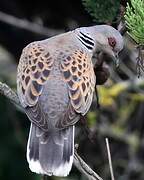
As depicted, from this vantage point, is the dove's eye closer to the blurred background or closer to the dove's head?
the dove's head

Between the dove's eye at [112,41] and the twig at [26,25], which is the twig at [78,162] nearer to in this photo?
the dove's eye at [112,41]

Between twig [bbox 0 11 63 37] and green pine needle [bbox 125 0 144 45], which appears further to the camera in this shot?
twig [bbox 0 11 63 37]

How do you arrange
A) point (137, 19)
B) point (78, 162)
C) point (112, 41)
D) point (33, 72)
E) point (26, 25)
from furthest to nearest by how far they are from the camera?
1. point (26, 25)
2. point (112, 41)
3. point (33, 72)
4. point (78, 162)
5. point (137, 19)

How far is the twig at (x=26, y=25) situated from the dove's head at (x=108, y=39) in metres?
1.52

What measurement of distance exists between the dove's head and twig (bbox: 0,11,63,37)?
152cm

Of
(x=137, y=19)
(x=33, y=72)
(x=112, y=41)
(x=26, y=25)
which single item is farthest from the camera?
(x=26, y=25)

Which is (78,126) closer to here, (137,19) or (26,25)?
(26,25)

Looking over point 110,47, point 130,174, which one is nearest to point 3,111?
point 130,174

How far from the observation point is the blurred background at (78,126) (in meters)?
5.87

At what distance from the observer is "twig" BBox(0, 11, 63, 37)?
5.76 meters

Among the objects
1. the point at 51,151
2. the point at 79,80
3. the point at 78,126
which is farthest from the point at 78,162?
the point at 78,126

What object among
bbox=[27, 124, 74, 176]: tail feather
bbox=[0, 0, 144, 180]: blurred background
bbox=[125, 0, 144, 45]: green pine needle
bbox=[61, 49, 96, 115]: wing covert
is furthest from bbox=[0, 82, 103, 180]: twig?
bbox=[0, 0, 144, 180]: blurred background

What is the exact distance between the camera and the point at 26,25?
19.0 ft

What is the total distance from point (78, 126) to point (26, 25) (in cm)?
95
